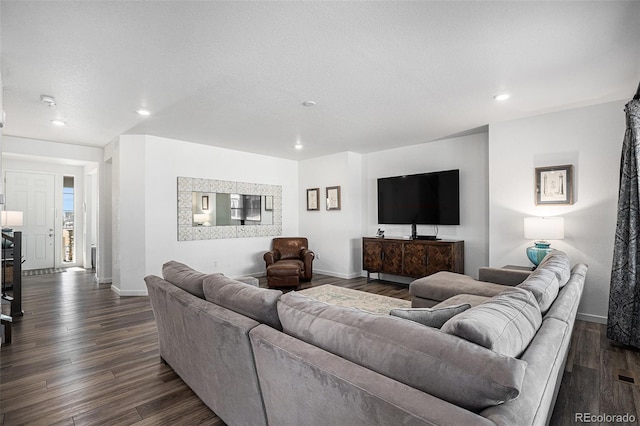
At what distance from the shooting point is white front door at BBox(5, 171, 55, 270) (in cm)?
649

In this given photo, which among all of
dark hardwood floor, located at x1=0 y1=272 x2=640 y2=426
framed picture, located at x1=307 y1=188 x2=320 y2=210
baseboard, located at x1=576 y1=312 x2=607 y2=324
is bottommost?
dark hardwood floor, located at x1=0 y1=272 x2=640 y2=426

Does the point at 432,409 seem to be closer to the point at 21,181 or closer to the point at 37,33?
the point at 37,33

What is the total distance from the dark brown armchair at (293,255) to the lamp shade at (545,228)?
11.4 feet

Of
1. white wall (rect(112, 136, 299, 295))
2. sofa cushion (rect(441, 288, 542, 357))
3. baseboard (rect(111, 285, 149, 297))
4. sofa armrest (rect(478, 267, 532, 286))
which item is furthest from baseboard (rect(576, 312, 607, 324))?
baseboard (rect(111, 285, 149, 297))

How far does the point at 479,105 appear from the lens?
3602mm

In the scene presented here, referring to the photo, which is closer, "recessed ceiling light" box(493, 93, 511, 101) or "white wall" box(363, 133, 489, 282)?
"recessed ceiling light" box(493, 93, 511, 101)

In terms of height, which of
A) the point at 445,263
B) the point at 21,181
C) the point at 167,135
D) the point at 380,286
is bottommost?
the point at 380,286

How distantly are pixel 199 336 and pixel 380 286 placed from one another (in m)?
4.09

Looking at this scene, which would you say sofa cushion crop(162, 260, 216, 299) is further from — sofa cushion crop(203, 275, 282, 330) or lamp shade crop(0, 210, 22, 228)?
lamp shade crop(0, 210, 22, 228)

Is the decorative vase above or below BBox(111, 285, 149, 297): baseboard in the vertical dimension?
above

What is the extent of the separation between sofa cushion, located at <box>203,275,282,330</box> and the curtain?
3320 millimetres

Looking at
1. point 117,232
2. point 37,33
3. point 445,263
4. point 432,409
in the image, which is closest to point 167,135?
point 117,232

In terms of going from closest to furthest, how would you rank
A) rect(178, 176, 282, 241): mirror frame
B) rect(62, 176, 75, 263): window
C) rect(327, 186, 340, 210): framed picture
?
1. rect(178, 176, 282, 241): mirror frame
2. rect(327, 186, 340, 210): framed picture
3. rect(62, 176, 75, 263): window

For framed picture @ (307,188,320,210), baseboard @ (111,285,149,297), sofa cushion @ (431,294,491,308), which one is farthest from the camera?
framed picture @ (307,188,320,210)
